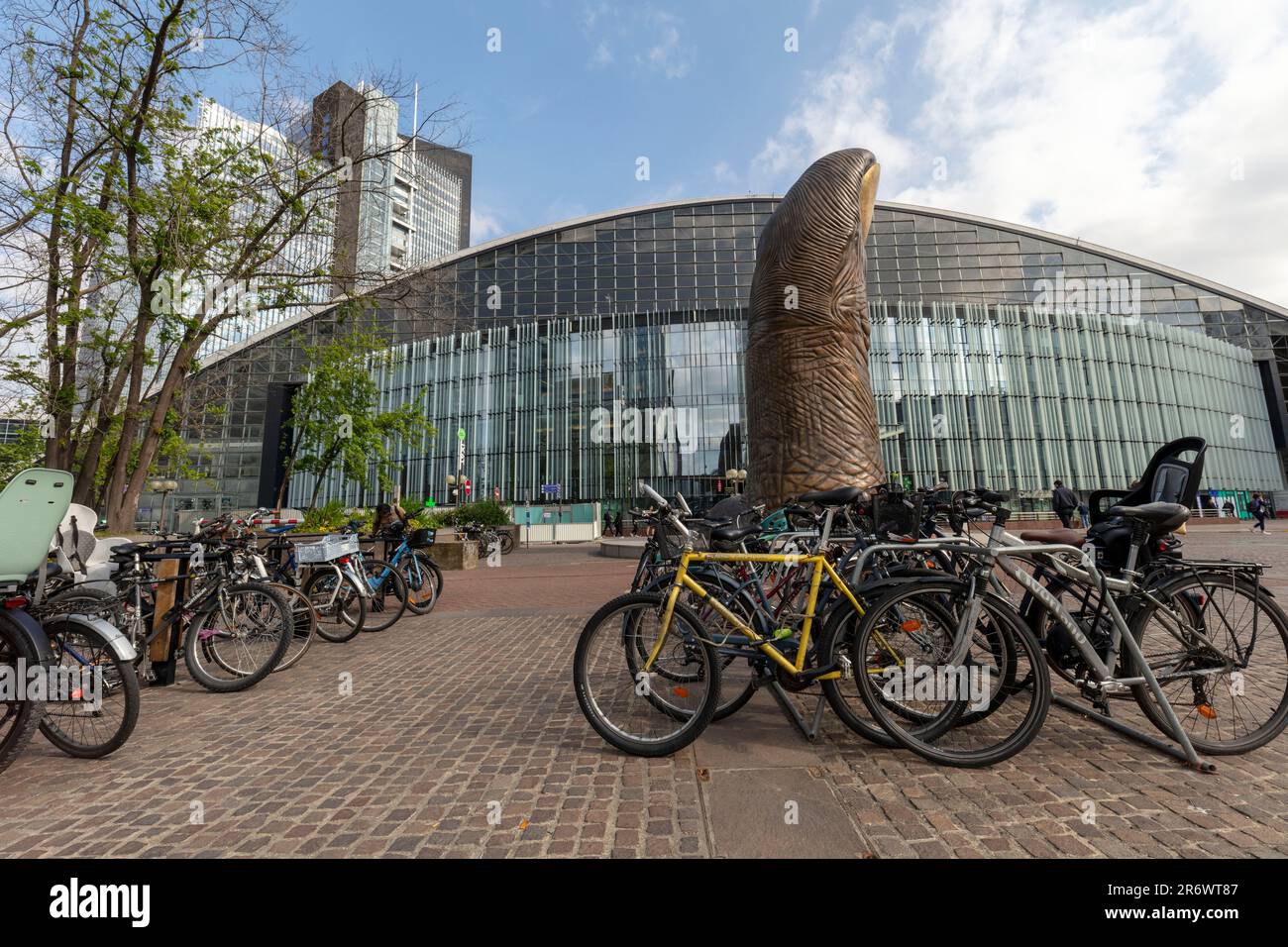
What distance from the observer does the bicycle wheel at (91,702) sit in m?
3.13

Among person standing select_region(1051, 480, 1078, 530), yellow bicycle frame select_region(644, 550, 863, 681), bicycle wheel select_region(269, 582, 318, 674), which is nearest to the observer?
yellow bicycle frame select_region(644, 550, 863, 681)

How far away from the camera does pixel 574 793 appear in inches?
99.1

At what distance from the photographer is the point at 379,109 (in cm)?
1174

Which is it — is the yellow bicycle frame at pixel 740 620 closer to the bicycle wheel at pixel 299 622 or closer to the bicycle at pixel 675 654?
the bicycle at pixel 675 654

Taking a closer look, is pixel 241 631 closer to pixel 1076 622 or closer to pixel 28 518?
pixel 28 518

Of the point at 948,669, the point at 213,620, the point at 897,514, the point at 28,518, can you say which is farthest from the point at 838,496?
the point at 213,620

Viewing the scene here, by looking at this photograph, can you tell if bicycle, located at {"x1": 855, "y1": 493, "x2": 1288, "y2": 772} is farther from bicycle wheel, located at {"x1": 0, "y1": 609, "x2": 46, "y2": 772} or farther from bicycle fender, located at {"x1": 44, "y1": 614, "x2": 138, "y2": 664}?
bicycle wheel, located at {"x1": 0, "y1": 609, "x2": 46, "y2": 772}

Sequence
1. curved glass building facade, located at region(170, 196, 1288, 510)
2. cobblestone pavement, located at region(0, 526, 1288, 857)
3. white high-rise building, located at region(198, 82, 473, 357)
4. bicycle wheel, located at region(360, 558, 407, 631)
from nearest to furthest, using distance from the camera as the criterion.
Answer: cobblestone pavement, located at region(0, 526, 1288, 857) < bicycle wheel, located at region(360, 558, 407, 631) < white high-rise building, located at region(198, 82, 473, 357) < curved glass building facade, located at region(170, 196, 1288, 510)

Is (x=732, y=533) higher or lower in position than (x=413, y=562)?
higher

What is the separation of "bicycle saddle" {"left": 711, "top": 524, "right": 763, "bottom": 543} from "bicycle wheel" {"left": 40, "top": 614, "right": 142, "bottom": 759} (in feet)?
11.0

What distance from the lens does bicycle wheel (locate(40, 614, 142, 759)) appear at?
10.3 feet

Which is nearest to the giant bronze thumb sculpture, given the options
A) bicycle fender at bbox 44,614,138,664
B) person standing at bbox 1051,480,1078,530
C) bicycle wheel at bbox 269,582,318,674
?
bicycle wheel at bbox 269,582,318,674

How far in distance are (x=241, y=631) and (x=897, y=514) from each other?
17.1ft
